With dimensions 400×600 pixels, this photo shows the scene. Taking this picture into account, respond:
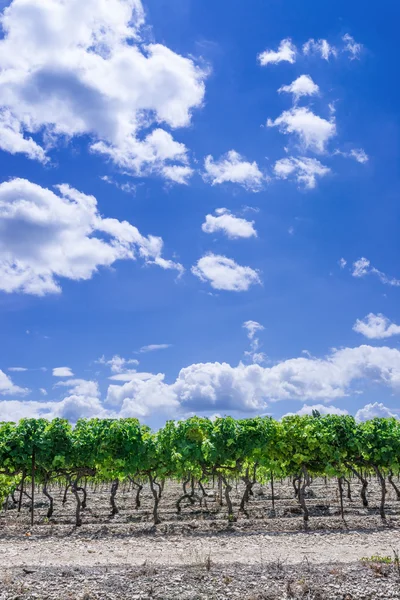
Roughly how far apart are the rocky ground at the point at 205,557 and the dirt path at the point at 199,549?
0.13 feet

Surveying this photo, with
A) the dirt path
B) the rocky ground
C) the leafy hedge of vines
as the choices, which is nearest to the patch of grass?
the rocky ground

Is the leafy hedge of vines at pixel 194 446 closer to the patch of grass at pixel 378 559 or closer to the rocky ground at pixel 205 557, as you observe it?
the rocky ground at pixel 205 557

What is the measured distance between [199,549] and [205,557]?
203 cm

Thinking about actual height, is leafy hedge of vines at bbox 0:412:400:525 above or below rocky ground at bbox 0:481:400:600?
above

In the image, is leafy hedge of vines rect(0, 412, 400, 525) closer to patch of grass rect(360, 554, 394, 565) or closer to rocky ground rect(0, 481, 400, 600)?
rocky ground rect(0, 481, 400, 600)

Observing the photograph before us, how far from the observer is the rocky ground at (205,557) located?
14.3m

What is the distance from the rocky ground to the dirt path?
1.6 inches

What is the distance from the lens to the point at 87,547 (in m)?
21.3

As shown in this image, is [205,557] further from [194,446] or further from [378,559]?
[194,446]

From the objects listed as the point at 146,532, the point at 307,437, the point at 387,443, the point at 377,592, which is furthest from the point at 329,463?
the point at 377,592

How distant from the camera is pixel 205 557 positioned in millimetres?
18516

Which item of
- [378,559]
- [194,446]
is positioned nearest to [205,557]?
[378,559]

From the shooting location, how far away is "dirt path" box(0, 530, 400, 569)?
17984 millimetres

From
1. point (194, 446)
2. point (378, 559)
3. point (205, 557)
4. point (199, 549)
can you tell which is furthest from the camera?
point (194, 446)
